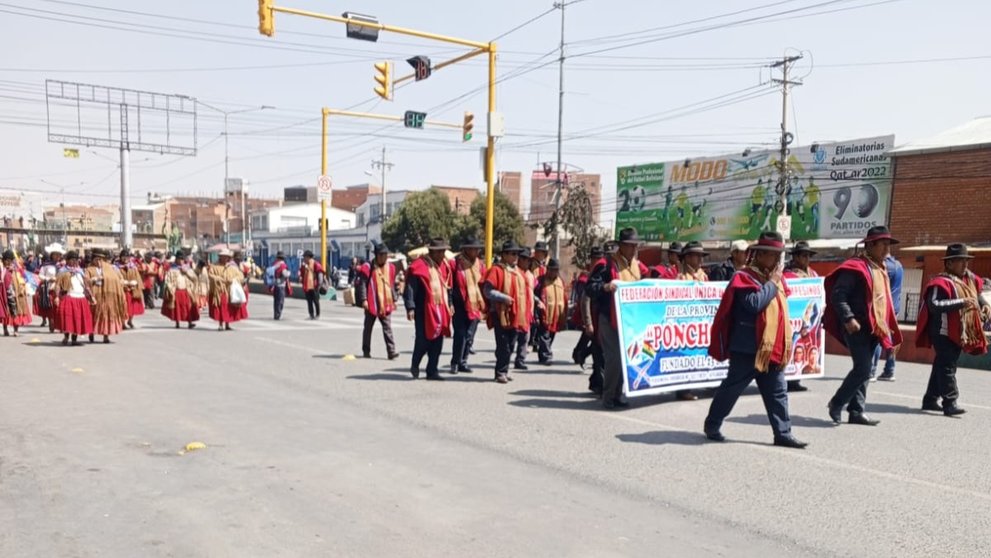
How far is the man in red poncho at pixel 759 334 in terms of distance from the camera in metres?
6.51

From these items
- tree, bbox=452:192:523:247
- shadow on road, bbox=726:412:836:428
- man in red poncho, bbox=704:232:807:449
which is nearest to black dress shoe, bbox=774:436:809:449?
man in red poncho, bbox=704:232:807:449

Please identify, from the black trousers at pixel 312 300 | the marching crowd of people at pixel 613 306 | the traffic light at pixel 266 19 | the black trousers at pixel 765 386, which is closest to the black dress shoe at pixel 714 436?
the marching crowd of people at pixel 613 306

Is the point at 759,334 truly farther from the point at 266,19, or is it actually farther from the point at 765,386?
the point at 266,19

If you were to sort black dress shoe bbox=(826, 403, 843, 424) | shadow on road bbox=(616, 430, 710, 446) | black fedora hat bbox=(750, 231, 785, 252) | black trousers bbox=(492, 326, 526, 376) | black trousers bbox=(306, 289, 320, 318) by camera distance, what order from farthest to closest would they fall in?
black trousers bbox=(306, 289, 320, 318)
black trousers bbox=(492, 326, 526, 376)
black dress shoe bbox=(826, 403, 843, 424)
shadow on road bbox=(616, 430, 710, 446)
black fedora hat bbox=(750, 231, 785, 252)

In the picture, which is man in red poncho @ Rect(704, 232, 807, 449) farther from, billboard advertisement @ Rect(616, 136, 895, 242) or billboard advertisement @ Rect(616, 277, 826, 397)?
billboard advertisement @ Rect(616, 136, 895, 242)

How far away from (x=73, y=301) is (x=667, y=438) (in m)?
11.3

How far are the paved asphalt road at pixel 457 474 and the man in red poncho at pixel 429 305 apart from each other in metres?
0.53

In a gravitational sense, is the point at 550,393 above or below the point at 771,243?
below

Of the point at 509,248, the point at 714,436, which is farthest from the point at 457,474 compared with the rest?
the point at 509,248

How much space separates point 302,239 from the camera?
3086 inches

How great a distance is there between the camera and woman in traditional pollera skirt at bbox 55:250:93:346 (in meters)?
13.6

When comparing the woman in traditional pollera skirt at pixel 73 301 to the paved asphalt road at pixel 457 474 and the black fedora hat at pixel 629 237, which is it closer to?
the paved asphalt road at pixel 457 474

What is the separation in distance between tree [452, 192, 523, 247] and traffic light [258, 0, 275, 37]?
121 ft

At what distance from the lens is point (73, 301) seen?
13664 millimetres
